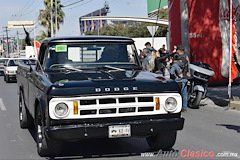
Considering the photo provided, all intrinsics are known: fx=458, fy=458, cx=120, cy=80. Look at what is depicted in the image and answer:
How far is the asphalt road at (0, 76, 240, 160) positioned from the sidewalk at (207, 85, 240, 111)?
1.88 meters

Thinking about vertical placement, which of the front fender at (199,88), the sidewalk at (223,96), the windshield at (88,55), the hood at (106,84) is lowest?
the sidewalk at (223,96)

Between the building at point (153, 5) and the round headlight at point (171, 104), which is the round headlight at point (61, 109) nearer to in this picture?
the round headlight at point (171, 104)

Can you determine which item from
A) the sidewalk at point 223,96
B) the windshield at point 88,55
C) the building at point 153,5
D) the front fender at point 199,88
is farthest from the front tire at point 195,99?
the building at point 153,5

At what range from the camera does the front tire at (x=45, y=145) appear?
660cm

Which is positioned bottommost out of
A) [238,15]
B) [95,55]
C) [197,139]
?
[197,139]

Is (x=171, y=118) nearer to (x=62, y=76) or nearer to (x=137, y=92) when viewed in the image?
(x=137, y=92)

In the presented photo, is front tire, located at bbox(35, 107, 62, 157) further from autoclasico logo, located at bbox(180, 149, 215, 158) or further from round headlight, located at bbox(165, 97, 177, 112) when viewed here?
autoclasico logo, located at bbox(180, 149, 215, 158)

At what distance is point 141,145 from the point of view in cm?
782

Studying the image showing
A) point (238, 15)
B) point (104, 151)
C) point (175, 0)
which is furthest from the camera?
point (175, 0)

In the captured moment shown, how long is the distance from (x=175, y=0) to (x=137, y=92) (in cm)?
1227

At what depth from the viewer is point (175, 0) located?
59.2ft

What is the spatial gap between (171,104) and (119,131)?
2.89 feet

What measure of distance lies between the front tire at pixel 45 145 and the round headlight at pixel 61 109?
1.52 ft

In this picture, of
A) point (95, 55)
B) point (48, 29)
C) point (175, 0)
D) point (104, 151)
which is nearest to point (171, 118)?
point (104, 151)
